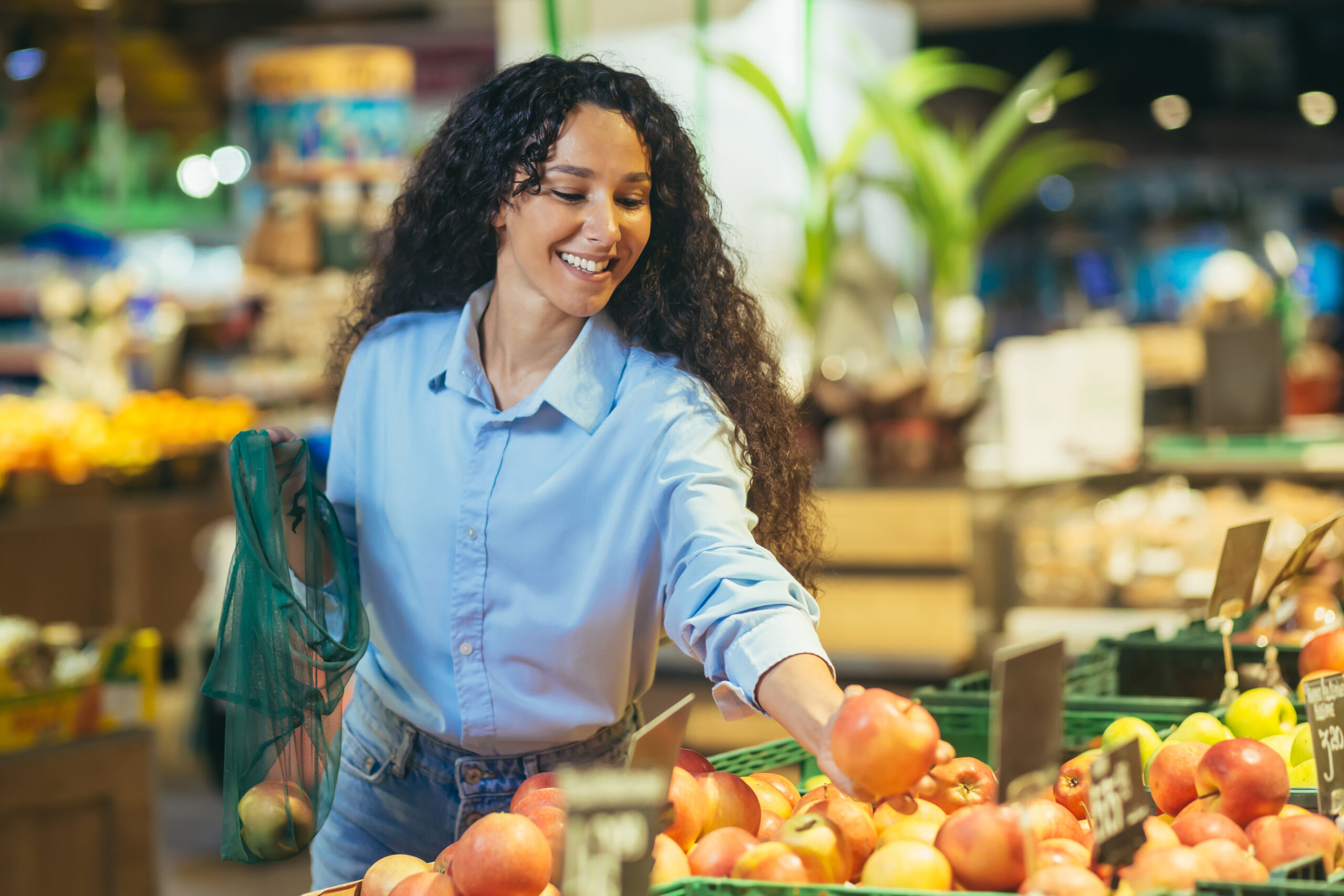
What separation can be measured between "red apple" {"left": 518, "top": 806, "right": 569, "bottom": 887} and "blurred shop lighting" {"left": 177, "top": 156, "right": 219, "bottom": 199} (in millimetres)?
9094

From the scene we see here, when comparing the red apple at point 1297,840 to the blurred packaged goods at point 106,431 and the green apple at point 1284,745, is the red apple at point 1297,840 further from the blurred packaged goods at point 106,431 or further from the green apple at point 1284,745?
the blurred packaged goods at point 106,431

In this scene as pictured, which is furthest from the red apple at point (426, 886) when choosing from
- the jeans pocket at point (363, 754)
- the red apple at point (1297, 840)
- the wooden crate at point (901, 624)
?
the wooden crate at point (901, 624)

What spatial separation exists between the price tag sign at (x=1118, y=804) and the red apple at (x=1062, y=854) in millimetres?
15

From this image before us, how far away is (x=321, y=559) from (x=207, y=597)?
10.3ft

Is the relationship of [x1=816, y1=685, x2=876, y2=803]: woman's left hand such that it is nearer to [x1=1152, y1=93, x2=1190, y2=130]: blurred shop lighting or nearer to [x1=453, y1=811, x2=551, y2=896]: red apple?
[x1=453, y1=811, x2=551, y2=896]: red apple

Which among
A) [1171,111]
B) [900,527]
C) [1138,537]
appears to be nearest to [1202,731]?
[1138,537]

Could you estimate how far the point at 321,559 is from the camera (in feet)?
5.61

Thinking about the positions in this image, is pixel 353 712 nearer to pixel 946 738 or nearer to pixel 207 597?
pixel 946 738

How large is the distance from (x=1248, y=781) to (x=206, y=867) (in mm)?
3671

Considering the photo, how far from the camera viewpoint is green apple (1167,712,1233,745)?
5.18ft

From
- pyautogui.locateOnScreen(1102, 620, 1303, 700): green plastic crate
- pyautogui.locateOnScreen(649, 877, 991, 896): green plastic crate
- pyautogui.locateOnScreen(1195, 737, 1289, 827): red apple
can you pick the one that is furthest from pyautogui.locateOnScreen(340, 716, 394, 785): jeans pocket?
pyautogui.locateOnScreen(1102, 620, 1303, 700): green plastic crate

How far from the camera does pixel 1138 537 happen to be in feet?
12.8

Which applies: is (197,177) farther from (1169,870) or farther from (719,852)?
(1169,870)

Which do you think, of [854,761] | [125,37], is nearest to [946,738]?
[854,761]
